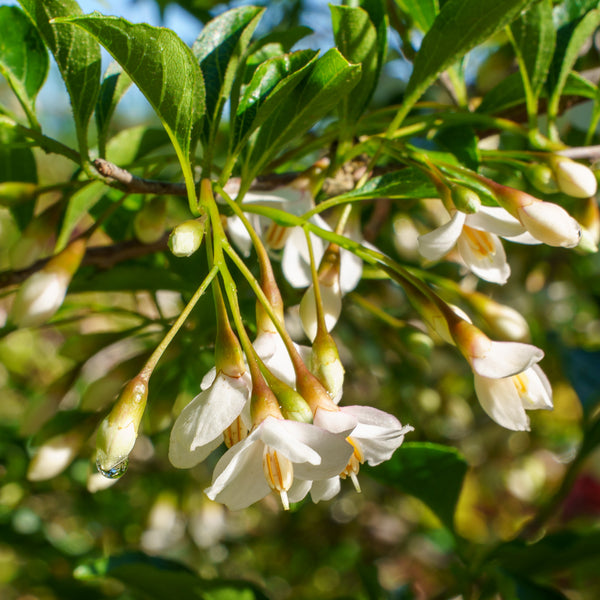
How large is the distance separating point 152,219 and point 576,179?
19.7 inches

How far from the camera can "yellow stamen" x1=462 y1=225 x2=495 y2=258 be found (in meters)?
0.69

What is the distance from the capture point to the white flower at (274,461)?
0.47 m

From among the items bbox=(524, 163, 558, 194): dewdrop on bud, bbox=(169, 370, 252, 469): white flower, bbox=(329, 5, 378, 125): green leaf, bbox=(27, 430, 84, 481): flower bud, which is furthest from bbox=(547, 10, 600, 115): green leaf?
bbox=(27, 430, 84, 481): flower bud

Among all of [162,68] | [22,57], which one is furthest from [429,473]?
[22,57]

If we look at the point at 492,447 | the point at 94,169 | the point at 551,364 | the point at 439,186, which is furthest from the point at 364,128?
the point at 492,447

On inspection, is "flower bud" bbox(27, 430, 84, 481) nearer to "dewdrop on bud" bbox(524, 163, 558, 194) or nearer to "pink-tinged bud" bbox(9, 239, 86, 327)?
"pink-tinged bud" bbox(9, 239, 86, 327)

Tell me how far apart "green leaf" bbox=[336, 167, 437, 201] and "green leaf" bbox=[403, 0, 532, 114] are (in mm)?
114

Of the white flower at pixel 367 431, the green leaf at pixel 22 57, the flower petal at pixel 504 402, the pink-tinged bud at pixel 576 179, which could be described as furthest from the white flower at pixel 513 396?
the green leaf at pixel 22 57

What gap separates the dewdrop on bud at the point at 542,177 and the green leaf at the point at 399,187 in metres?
0.17

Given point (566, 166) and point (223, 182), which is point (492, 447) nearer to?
point (566, 166)

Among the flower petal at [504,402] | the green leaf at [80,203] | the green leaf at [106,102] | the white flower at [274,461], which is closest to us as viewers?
the white flower at [274,461]

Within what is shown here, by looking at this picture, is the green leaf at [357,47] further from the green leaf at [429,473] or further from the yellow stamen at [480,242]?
the green leaf at [429,473]

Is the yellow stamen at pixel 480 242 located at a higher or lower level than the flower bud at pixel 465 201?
lower

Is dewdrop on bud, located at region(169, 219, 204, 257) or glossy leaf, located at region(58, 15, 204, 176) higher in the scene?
glossy leaf, located at region(58, 15, 204, 176)
